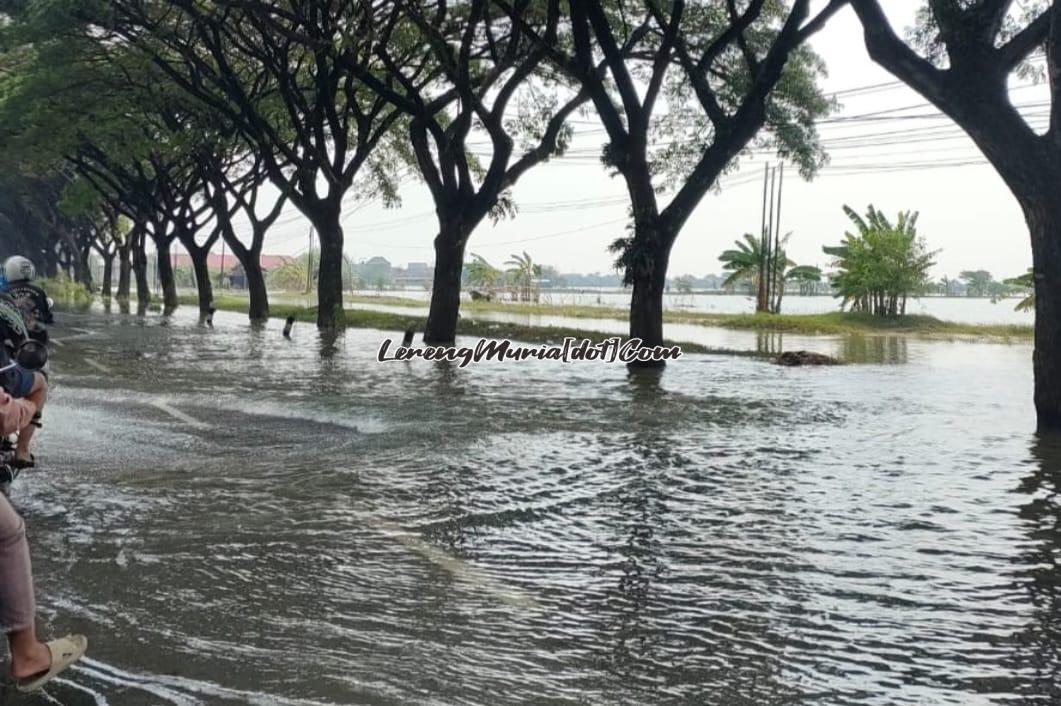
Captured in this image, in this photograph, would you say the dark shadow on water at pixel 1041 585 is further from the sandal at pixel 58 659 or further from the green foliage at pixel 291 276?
the green foliage at pixel 291 276

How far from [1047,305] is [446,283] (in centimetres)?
1547

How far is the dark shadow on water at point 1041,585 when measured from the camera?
3.98 meters

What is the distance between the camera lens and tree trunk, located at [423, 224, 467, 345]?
955 inches

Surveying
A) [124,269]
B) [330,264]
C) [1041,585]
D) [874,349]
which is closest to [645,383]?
[1041,585]

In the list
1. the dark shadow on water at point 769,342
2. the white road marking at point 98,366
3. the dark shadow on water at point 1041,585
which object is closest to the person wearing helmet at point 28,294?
the dark shadow on water at point 1041,585

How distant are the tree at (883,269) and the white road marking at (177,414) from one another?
1554 inches

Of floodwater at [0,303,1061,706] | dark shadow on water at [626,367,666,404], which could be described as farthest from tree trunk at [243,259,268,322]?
floodwater at [0,303,1061,706]

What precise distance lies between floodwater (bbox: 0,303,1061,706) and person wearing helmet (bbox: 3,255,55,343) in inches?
46.7

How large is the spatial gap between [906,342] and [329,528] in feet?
106

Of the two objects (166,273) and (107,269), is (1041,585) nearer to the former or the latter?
(166,273)

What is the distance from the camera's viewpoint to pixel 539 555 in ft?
19.0

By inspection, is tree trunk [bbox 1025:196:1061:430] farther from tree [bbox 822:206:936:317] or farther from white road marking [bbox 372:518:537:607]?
Answer: tree [bbox 822:206:936:317]

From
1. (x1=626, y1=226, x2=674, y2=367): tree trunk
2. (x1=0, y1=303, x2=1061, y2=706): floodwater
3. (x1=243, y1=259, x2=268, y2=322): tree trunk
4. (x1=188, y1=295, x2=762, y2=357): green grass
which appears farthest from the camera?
(x1=243, y1=259, x2=268, y2=322): tree trunk

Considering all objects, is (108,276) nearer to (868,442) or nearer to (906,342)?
(906,342)
